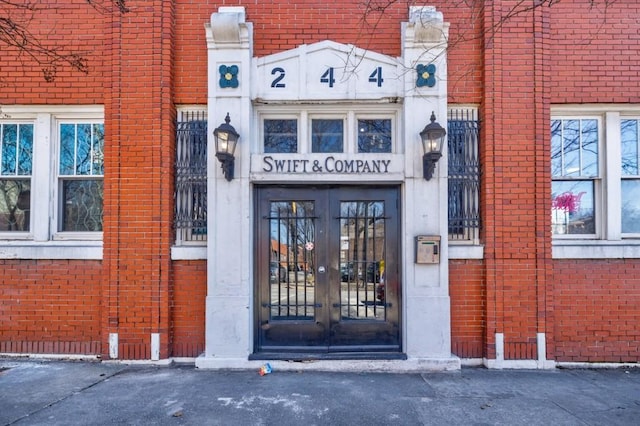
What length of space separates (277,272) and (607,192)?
530 centimetres

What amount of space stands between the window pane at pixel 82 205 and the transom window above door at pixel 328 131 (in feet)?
9.33

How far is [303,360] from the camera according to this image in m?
5.82

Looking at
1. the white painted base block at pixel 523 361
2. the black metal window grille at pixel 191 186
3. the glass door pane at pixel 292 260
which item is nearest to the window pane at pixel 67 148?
the black metal window grille at pixel 191 186

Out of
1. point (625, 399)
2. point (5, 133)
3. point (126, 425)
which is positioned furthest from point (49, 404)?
point (625, 399)

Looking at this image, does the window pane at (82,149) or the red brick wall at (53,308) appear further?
the window pane at (82,149)

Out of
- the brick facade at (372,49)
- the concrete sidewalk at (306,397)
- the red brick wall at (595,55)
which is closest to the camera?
the concrete sidewalk at (306,397)

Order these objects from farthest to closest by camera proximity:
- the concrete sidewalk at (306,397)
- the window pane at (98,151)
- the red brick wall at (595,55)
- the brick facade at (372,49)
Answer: the window pane at (98,151), the red brick wall at (595,55), the brick facade at (372,49), the concrete sidewalk at (306,397)

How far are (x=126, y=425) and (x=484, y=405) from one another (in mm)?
3924

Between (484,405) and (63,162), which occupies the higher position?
(63,162)

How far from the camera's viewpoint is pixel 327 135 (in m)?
6.32

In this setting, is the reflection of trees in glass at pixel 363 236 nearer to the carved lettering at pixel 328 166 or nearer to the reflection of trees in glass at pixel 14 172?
the carved lettering at pixel 328 166

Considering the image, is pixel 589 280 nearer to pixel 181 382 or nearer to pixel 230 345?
pixel 230 345

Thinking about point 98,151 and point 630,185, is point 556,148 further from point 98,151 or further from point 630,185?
point 98,151

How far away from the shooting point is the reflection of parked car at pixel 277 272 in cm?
612
